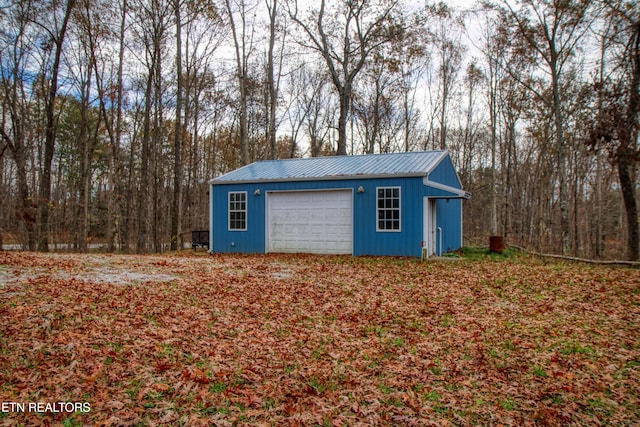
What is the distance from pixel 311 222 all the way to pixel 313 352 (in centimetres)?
934

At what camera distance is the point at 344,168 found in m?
14.2

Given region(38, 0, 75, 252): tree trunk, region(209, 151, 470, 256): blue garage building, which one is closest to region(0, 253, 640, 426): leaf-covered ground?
region(209, 151, 470, 256): blue garage building

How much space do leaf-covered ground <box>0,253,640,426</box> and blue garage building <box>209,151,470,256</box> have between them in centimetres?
466

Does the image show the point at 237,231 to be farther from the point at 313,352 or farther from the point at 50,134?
the point at 313,352

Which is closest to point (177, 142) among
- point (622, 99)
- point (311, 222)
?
point (311, 222)

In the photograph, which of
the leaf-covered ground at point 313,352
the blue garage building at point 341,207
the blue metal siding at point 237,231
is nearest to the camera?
the leaf-covered ground at point 313,352

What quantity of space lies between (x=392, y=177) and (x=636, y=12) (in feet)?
23.8

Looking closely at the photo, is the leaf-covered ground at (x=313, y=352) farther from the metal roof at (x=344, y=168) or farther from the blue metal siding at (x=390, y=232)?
the metal roof at (x=344, y=168)

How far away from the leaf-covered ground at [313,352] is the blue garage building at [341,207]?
4658 mm

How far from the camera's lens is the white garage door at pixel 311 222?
1347 centimetres

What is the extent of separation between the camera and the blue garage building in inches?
496

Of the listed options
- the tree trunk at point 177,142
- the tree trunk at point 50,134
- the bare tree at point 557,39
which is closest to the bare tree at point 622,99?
the bare tree at point 557,39

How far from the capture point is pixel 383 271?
10164 millimetres

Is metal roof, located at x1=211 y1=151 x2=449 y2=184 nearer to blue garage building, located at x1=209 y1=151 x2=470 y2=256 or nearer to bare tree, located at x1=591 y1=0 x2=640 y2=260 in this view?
blue garage building, located at x1=209 y1=151 x2=470 y2=256
